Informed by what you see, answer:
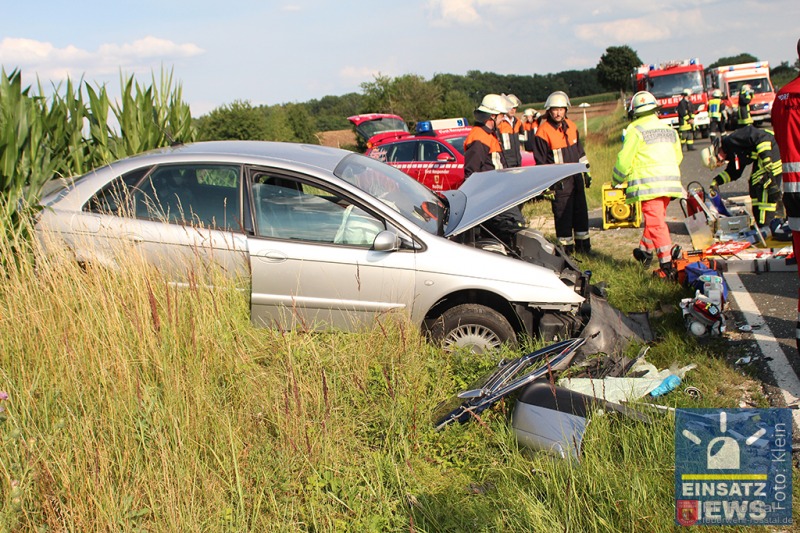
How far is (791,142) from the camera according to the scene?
4.45 m

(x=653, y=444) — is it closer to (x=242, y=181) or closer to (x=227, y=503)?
(x=227, y=503)

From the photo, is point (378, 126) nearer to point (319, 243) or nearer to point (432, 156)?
point (432, 156)

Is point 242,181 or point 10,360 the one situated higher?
point 242,181

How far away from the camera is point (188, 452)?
3.27m

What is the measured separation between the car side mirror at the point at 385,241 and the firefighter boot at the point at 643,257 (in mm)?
3421

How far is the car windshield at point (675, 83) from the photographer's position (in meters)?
24.9

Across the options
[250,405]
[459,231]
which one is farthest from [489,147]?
[250,405]

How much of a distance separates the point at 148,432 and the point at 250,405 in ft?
1.79

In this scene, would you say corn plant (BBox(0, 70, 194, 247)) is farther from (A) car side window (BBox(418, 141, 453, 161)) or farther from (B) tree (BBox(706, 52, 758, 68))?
(B) tree (BBox(706, 52, 758, 68))

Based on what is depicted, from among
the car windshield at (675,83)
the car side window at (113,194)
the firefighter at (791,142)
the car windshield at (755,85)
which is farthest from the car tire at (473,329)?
the car windshield at (755,85)

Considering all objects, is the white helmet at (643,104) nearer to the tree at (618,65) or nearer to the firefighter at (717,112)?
the firefighter at (717,112)

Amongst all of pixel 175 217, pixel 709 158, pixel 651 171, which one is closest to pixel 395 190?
pixel 175 217

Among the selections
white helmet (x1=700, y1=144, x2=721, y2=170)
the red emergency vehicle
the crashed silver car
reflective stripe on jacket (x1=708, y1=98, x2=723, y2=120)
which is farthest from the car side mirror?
reflective stripe on jacket (x1=708, y1=98, x2=723, y2=120)

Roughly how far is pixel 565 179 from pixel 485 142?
3.56 feet
